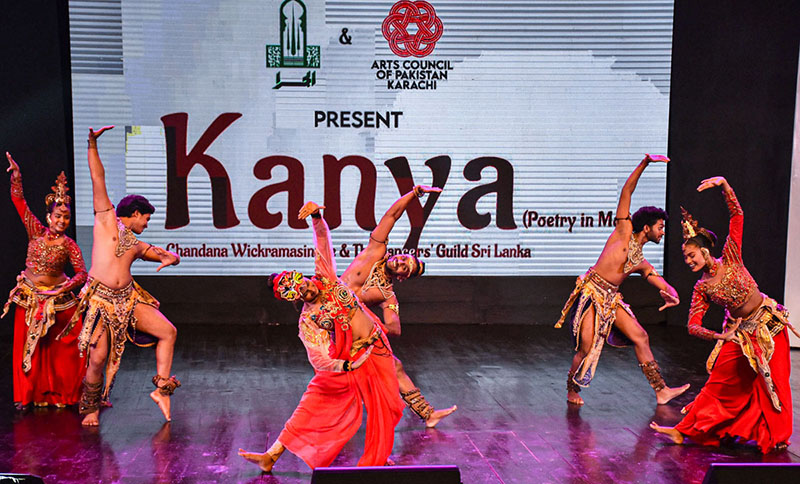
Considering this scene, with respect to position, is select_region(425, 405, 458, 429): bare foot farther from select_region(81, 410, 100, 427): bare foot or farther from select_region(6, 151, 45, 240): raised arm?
select_region(6, 151, 45, 240): raised arm

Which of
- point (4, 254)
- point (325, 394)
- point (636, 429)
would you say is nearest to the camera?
point (325, 394)

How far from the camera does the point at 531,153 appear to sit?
7.92 metres

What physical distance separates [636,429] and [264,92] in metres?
4.92

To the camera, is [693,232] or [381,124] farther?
[381,124]

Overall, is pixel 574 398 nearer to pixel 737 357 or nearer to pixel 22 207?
pixel 737 357

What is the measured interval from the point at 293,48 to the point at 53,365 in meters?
4.00

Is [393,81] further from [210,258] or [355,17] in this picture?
[210,258]

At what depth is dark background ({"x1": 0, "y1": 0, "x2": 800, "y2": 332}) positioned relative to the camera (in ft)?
24.4

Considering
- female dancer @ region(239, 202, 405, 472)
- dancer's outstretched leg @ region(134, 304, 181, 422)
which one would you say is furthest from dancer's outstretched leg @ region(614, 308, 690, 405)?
dancer's outstretched leg @ region(134, 304, 181, 422)

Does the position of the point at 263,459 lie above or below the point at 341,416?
below

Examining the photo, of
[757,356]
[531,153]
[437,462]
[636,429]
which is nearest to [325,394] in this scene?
[437,462]

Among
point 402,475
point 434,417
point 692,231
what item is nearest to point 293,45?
point 434,417

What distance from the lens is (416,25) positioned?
7789 millimetres

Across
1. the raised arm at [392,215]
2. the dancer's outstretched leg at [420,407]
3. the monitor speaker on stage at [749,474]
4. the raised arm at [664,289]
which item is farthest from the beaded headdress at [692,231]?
the monitor speaker on stage at [749,474]
